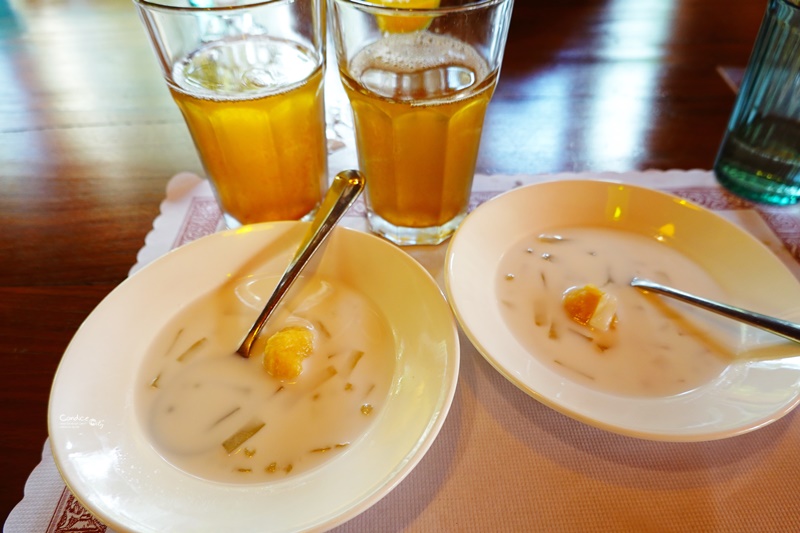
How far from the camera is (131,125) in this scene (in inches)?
43.1

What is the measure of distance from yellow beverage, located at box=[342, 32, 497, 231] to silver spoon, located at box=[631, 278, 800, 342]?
0.29 meters

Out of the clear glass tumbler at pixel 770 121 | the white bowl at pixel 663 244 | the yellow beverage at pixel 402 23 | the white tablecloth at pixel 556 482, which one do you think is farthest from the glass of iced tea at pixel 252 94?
the clear glass tumbler at pixel 770 121

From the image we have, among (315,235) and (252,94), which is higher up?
(252,94)

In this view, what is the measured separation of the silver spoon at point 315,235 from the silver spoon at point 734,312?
39 centimetres

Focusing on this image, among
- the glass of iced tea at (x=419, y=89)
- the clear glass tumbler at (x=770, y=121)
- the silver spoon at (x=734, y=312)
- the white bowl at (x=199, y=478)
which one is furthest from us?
the clear glass tumbler at (x=770, y=121)

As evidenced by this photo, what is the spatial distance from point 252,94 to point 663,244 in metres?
0.59

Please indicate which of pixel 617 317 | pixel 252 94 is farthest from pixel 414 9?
pixel 617 317

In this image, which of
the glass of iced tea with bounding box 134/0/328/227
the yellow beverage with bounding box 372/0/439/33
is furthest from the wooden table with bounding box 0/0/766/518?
the yellow beverage with bounding box 372/0/439/33

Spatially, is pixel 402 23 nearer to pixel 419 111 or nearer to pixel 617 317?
pixel 419 111

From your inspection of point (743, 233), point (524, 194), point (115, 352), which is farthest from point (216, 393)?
point (743, 233)

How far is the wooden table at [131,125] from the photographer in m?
0.72

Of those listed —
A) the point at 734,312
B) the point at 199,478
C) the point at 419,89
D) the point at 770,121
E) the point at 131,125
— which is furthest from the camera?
the point at 131,125

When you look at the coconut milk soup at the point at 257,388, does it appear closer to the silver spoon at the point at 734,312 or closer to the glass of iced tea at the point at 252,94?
the glass of iced tea at the point at 252,94

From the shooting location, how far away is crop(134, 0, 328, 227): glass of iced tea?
0.70 meters
